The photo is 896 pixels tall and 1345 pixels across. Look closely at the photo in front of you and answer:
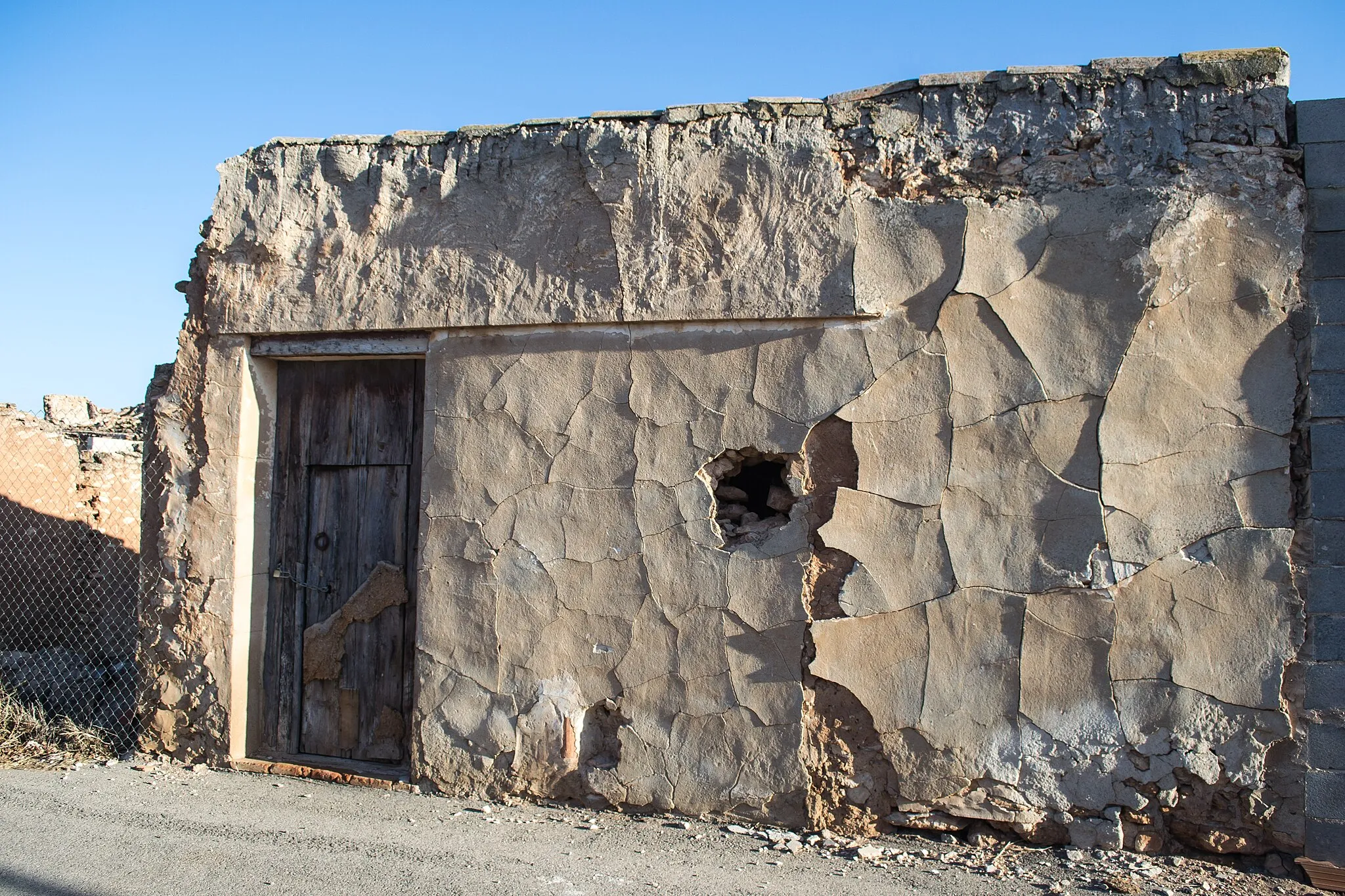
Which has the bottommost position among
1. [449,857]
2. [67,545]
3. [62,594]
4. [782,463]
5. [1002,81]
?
[449,857]

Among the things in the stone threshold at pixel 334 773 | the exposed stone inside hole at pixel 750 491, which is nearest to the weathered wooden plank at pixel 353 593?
the stone threshold at pixel 334 773

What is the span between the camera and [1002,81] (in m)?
3.55

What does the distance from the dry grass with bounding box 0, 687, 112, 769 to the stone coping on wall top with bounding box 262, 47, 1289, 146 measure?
2.95 m

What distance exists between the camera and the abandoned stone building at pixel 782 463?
328cm

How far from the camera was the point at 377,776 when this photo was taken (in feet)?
13.5

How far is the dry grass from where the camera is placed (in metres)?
4.30

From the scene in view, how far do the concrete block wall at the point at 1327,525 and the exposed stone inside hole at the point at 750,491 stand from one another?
1.69m

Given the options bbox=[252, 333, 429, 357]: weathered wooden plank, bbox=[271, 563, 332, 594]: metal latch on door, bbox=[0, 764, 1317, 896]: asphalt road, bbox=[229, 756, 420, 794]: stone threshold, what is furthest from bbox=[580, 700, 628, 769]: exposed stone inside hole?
bbox=[252, 333, 429, 357]: weathered wooden plank

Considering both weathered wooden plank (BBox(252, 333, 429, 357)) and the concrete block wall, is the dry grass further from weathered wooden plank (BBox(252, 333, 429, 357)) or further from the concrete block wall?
the concrete block wall

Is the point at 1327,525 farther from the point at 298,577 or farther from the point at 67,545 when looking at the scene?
the point at 67,545

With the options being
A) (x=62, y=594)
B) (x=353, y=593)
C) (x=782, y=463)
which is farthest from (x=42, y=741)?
(x=62, y=594)

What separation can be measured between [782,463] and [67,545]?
6.75 meters

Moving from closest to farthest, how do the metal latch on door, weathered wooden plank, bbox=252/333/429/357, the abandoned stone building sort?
the abandoned stone building → weathered wooden plank, bbox=252/333/429/357 → the metal latch on door

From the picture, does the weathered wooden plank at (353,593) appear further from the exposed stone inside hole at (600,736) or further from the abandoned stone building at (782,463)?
the exposed stone inside hole at (600,736)
